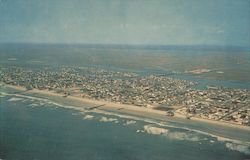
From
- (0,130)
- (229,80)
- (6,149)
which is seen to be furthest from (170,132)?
(229,80)

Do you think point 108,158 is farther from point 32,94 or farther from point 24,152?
point 32,94

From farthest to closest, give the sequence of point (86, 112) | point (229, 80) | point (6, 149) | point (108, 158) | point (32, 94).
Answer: point (229, 80) < point (32, 94) < point (86, 112) < point (6, 149) < point (108, 158)

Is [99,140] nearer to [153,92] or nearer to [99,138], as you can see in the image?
[99,138]

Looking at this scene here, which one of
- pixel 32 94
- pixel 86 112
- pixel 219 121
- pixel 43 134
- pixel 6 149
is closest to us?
pixel 6 149

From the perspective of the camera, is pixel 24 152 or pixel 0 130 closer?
pixel 24 152

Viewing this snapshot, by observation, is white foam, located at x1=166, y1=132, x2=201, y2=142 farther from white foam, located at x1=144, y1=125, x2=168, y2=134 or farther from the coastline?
the coastline

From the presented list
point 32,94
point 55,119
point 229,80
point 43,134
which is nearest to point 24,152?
point 43,134

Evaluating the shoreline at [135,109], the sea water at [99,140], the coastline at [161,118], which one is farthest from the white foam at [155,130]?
the shoreline at [135,109]

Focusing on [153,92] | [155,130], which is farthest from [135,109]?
[153,92]
